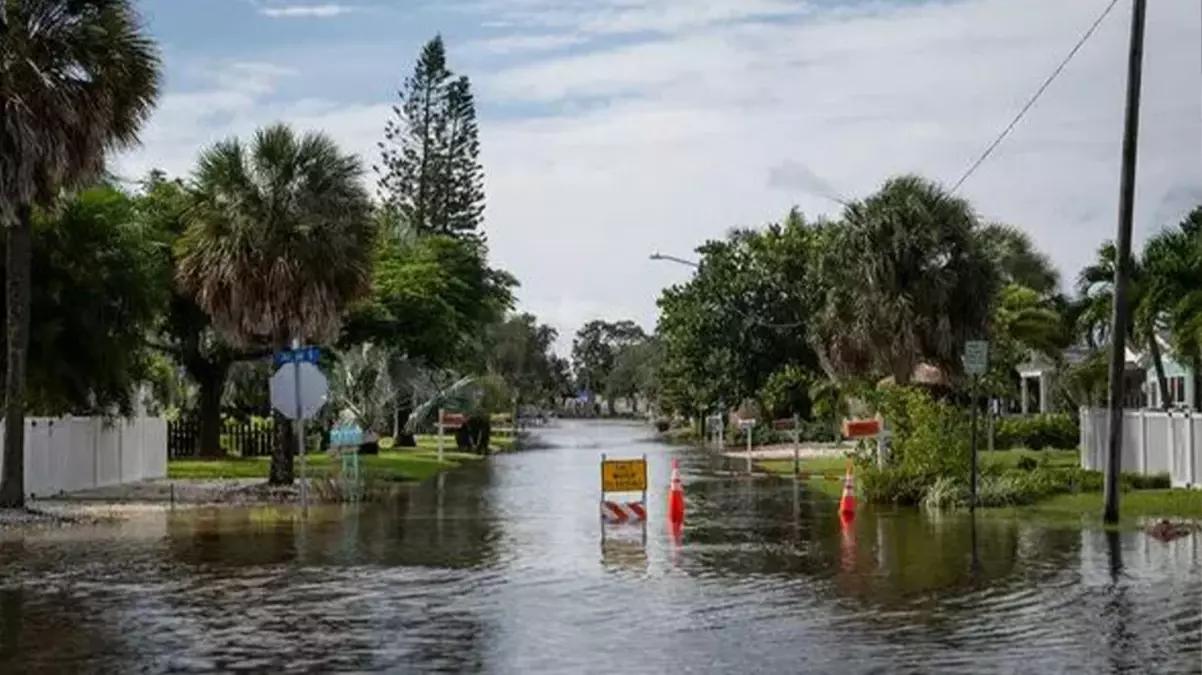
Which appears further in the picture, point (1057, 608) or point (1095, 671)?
point (1057, 608)

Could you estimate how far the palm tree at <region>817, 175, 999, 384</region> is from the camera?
4094 centimetres

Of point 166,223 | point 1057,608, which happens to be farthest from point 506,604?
point 166,223

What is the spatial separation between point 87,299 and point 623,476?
13.5m

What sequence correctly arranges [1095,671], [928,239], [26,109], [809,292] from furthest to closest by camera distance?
[809,292], [928,239], [26,109], [1095,671]

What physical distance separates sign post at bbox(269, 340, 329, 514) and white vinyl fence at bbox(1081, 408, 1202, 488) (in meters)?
14.5

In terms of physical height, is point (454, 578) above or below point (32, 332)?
below

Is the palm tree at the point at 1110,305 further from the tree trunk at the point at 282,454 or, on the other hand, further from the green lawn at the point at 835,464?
the tree trunk at the point at 282,454

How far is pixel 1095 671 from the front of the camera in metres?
11.7

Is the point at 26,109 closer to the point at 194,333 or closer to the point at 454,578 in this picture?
the point at 454,578


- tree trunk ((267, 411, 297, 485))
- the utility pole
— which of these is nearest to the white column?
tree trunk ((267, 411, 297, 485))

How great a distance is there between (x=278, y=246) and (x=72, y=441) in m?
6.12

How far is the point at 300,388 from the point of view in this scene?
30875 millimetres

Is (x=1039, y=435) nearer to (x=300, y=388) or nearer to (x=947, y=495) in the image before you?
(x=947, y=495)

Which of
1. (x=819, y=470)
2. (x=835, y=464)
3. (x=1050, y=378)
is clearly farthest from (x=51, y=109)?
(x=1050, y=378)
